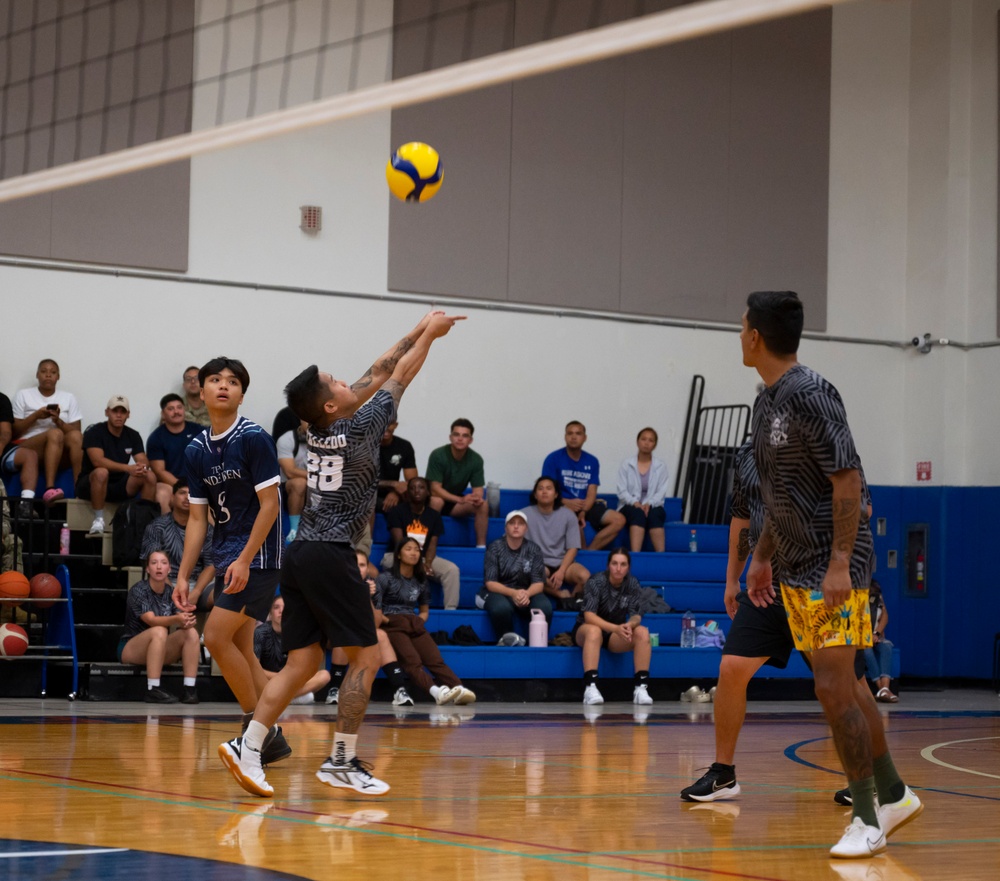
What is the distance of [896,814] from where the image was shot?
197 inches

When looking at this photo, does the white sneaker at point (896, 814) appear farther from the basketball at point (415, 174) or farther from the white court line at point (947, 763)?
the basketball at point (415, 174)

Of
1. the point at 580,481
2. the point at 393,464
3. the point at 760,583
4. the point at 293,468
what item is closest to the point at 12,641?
the point at 293,468

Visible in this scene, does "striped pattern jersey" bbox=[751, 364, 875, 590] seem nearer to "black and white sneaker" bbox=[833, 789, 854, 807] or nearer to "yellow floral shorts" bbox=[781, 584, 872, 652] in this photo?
"yellow floral shorts" bbox=[781, 584, 872, 652]

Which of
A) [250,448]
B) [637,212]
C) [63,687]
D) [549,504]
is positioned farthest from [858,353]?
[250,448]

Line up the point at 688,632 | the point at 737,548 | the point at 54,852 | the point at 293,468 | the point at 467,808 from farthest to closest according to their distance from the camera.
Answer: the point at 688,632 < the point at 293,468 < the point at 737,548 < the point at 467,808 < the point at 54,852

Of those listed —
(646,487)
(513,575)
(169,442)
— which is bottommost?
(513,575)

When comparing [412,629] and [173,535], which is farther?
[412,629]

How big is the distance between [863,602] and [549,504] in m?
10.0

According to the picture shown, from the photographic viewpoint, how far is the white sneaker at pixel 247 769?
18.8ft

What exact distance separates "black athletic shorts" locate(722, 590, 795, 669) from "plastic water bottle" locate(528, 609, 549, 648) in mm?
7479

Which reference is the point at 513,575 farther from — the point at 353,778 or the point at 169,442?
the point at 353,778

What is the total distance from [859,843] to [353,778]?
2187 millimetres

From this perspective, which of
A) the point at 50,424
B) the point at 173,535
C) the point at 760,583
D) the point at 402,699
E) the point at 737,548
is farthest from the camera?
the point at 50,424

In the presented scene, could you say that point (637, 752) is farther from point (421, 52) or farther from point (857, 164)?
point (857, 164)
